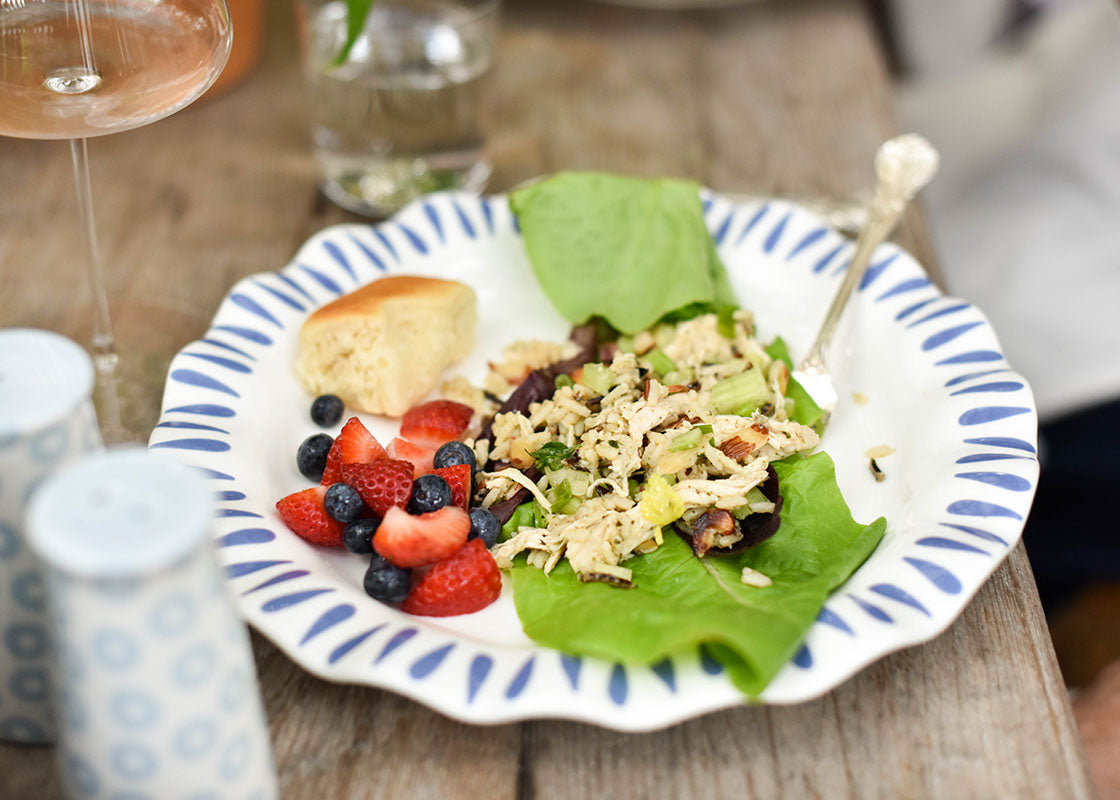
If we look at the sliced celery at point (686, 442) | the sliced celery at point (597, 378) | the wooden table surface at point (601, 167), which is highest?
the sliced celery at point (686, 442)

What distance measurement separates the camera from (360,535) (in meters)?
Result: 1.19

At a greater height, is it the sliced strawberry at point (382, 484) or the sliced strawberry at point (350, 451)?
the sliced strawberry at point (382, 484)

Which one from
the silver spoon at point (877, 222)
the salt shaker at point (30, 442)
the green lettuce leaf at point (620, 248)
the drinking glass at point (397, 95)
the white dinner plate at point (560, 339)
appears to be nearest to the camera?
the salt shaker at point (30, 442)

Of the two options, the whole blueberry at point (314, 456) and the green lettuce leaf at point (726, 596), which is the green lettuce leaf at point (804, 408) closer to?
the green lettuce leaf at point (726, 596)

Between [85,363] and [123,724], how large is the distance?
0.28 m

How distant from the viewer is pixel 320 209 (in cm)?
199

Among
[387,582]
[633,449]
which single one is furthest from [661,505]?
[387,582]

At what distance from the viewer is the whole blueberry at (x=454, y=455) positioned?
1.32 m

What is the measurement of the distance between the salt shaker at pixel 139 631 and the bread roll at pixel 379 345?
70cm

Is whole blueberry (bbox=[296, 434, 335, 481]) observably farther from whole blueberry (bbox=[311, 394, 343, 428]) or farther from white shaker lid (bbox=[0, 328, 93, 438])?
white shaker lid (bbox=[0, 328, 93, 438])

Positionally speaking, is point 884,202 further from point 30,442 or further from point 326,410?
point 30,442

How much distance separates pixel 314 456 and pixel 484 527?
258 mm

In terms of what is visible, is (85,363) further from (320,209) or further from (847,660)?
(320,209)

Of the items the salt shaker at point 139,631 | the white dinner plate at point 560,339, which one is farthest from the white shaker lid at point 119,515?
the white dinner plate at point 560,339
